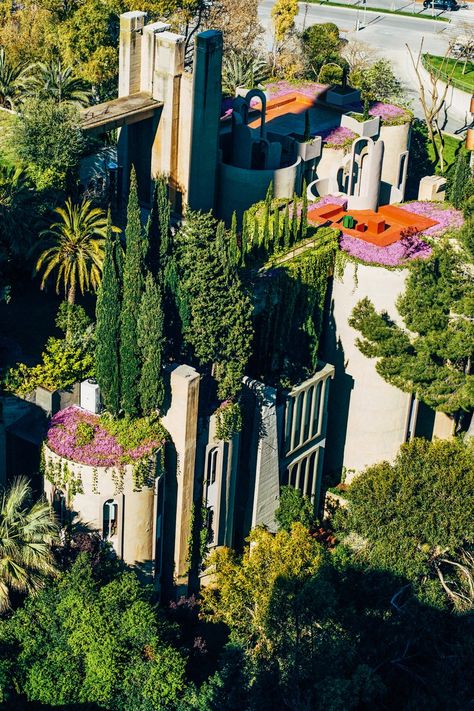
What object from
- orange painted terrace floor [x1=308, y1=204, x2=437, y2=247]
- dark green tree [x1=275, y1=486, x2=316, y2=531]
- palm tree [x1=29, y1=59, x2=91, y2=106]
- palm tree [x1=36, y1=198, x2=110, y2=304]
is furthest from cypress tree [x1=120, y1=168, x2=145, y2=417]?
palm tree [x1=29, y1=59, x2=91, y2=106]

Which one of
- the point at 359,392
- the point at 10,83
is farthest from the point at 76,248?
the point at 10,83

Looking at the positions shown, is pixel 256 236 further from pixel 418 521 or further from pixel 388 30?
pixel 388 30

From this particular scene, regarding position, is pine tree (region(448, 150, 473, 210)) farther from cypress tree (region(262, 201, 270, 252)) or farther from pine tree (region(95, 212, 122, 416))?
pine tree (region(95, 212, 122, 416))

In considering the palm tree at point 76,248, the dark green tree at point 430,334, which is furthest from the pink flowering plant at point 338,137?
the palm tree at point 76,248

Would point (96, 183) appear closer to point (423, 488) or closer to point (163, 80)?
point (163, 80)

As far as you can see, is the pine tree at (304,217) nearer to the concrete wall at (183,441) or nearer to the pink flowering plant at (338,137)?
the pink flowering plant at (338,137)

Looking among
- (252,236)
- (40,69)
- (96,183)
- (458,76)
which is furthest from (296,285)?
(458,76)
